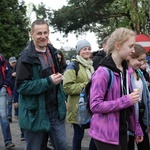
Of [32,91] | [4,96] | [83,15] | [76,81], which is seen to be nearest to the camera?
[32,91]

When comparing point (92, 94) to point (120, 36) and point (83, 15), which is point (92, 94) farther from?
point (83, 15)

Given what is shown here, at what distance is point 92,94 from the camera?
2.83 metres

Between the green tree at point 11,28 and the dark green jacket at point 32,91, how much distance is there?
1236 inches

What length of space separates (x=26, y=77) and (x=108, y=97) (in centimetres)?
97

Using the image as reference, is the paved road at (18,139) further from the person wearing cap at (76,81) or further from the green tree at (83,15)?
the green tree at (83,15)

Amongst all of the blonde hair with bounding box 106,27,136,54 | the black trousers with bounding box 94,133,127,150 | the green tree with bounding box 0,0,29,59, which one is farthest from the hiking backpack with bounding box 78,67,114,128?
the green tree with bounding box 0,0,29,59

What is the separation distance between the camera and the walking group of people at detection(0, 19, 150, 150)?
2.80 meters

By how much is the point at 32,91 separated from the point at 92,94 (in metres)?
0.78

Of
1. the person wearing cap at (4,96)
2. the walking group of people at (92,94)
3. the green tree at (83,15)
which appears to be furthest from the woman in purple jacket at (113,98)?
the green tree at (83,15)

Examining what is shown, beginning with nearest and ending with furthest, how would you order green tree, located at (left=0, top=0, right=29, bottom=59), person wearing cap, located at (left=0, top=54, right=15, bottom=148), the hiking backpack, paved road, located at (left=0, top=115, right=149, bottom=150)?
the hiking backpack → person wearing cap, located at (left=0, top=54, right=15, bottom=148) → paved road, located at (left=0, top=115, right=149, bottom=150) → green tree, located at (left=0, top=0, right=29, bottom=59)

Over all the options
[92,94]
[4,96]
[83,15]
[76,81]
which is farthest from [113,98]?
[83,15]

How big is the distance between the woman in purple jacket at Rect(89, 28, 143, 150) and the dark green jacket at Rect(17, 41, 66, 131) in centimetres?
70

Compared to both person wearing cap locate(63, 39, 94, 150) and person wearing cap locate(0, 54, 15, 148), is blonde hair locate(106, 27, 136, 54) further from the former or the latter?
person wearing cap locate(0, 54, 15, 148)

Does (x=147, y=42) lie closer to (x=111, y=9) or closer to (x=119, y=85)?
(x=119, y=85)
